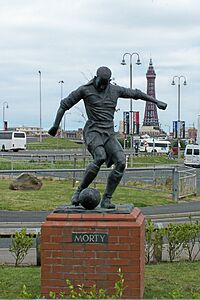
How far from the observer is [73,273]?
8000 millimetres

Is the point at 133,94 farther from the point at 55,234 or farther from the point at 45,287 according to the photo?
the point at 45,287

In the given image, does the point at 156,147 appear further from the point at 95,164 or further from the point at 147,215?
the point at 95,164

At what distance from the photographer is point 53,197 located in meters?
23.8

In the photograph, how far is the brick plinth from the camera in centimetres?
789

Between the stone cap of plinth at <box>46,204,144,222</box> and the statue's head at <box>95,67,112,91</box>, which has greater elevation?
the statue's head at <box>95,67,112,91</box>

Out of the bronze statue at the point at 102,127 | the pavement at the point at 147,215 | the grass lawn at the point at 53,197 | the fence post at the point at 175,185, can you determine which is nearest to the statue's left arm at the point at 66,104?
the bronze statue at the point at 102,127

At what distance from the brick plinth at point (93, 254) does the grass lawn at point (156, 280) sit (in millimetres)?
496

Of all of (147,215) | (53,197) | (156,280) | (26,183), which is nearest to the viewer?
(156,280)

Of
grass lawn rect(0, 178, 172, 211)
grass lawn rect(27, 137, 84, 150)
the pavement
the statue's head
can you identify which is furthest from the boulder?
grass lawn rect(27, 137, 84, 150)

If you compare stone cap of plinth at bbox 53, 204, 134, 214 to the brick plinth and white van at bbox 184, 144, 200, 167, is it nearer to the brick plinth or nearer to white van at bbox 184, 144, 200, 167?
the brick plinth

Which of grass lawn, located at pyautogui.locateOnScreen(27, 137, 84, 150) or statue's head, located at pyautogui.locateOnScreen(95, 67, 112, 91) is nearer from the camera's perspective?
statue's head, located at pyautogui.locateOnScreen(95, 67, 112, 91)

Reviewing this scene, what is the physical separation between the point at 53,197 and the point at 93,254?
15981mm

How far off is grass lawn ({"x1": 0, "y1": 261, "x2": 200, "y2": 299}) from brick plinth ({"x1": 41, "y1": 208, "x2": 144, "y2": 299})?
50 centimetres

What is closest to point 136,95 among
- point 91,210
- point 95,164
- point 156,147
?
point 95,164
